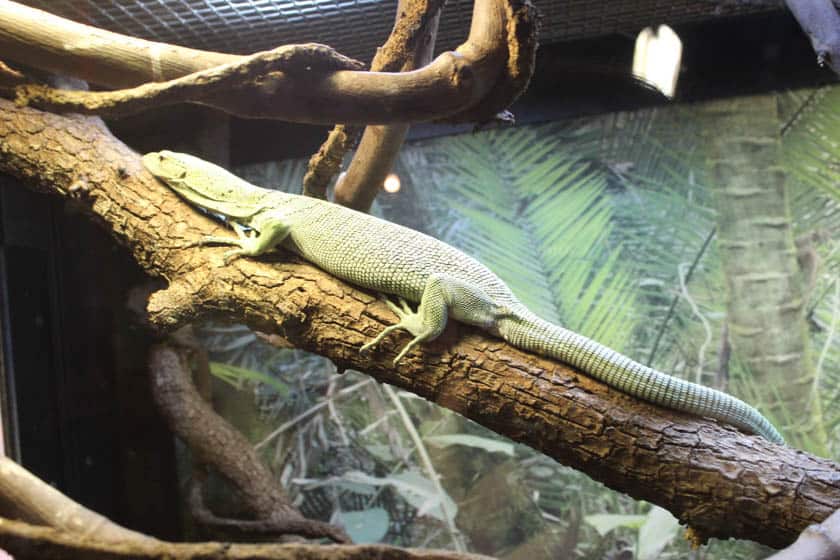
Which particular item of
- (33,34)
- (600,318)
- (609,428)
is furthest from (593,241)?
(33,34)

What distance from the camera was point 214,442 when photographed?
12.5 feet

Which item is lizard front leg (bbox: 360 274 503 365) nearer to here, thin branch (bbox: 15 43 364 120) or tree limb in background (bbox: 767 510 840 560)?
thin branch (bbox: 15 43 364 120)

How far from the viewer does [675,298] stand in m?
3.59

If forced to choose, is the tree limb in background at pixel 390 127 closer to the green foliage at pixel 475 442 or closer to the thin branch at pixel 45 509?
the green foliage at pixel 475 442

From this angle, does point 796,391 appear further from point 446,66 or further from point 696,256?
point 446,66

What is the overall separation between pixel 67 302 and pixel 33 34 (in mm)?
1595

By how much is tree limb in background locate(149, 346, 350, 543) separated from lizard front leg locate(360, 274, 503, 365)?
184 cm

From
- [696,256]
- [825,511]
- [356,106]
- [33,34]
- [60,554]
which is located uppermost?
[33,34]

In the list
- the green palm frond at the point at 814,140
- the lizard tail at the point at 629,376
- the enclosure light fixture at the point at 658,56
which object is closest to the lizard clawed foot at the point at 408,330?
the lizard tail at the point at 629,376

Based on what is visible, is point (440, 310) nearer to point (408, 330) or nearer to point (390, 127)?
point (408, 330)

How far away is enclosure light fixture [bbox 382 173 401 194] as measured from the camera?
3.55 m

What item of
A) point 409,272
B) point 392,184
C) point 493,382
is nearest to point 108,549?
point 493,382

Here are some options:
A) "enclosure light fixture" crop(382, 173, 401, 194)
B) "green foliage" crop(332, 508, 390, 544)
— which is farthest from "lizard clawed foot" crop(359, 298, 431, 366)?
"green foliage" crop(332, 508, 390, 544)

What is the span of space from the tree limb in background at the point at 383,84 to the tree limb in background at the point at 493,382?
634 mm
